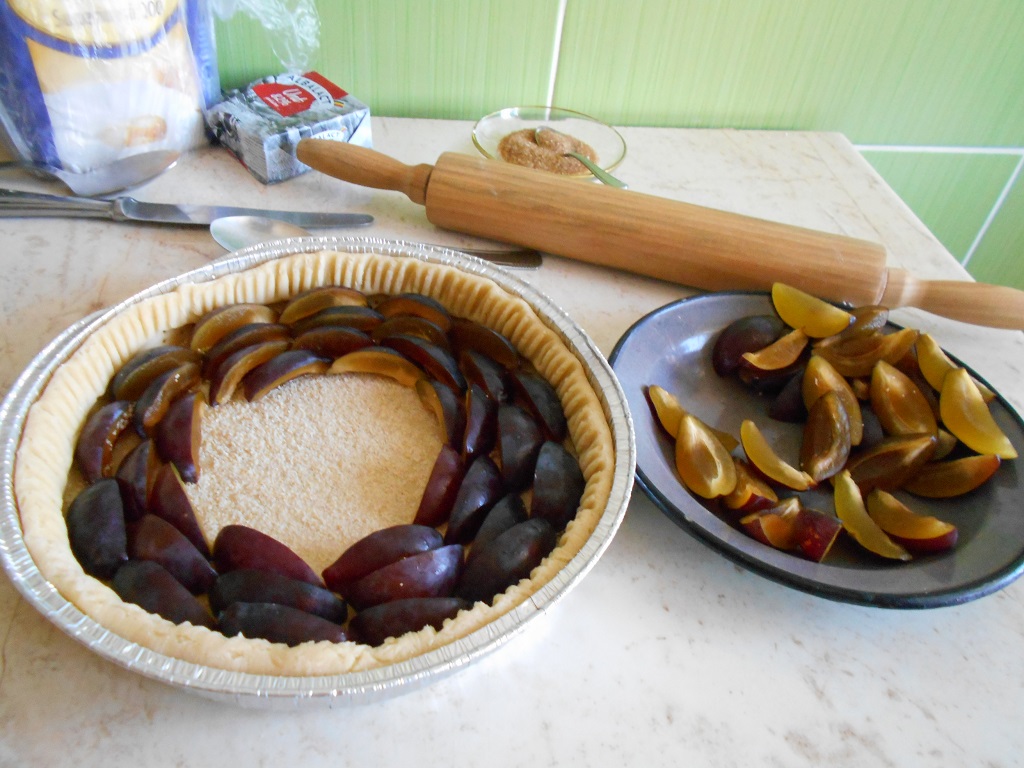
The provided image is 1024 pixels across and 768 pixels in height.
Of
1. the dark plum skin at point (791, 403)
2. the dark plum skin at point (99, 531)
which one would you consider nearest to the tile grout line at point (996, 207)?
the dark plum skin at point (791, 403)

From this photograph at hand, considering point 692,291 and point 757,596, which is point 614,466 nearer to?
point 757,596

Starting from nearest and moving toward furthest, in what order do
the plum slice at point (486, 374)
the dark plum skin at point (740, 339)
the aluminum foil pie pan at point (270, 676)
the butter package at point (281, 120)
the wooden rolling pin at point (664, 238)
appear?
the aluminum foil pie pan at point (270, 676) < the plum slice at point (486, 374) < the dark plum skin at point (740, 339) < the wooden rolling pin at point (664, 238) < the butter package at point (281, 120)

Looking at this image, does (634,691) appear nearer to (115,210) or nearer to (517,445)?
(517,445)

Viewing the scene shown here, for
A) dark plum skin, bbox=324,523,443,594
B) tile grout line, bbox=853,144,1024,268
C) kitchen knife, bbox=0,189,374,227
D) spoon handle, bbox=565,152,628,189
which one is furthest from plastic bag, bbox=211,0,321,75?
tile grout line, bbox=853,144,1024,268

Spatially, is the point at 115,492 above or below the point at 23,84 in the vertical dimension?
below

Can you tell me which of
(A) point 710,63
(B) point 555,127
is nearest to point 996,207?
(A) point 710,63

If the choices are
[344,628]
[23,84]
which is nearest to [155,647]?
[344,628]

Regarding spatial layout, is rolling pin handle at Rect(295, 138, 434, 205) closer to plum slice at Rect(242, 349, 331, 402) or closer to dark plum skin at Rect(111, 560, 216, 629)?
plum slice at Rect(242, 349, 331, 402)

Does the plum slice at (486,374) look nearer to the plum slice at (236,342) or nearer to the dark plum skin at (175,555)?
the plum slice at (236,342)
